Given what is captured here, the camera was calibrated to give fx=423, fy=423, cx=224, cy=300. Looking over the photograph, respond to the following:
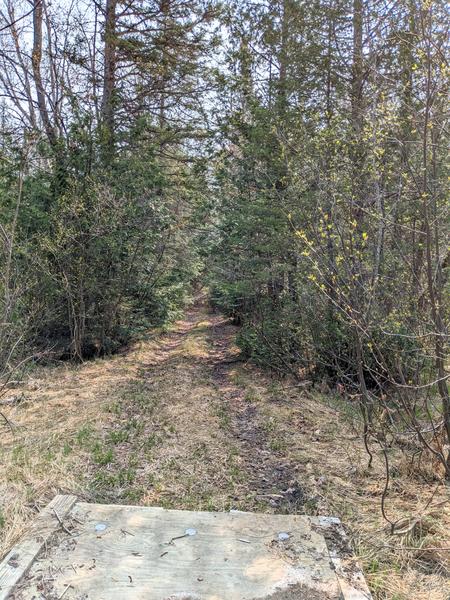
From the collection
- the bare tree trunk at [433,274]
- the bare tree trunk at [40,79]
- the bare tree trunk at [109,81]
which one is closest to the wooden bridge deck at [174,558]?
the bare tree trunk at [433,274]

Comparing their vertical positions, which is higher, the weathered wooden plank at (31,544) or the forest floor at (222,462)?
the weathered wooden plank at (31,544)

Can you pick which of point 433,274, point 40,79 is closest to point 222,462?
point 433,274

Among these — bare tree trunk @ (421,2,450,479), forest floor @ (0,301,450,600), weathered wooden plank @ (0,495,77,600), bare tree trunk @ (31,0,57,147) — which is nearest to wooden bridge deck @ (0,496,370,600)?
weathered wooden plank @ (0,495,77,600)

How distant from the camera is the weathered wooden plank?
209 cm

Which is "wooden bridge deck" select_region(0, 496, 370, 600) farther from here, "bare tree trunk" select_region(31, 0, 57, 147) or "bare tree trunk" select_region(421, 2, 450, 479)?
"bare tree trunk" select_region(31, 0, 57, 147)

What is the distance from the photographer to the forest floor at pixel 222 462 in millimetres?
2543

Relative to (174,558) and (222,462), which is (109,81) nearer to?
(222,462)

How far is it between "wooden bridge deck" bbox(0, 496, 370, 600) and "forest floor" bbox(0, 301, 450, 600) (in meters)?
0.21

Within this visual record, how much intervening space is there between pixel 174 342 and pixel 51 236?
5.40 m

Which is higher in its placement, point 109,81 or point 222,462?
point 109,81

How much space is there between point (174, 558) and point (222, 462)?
1506mm

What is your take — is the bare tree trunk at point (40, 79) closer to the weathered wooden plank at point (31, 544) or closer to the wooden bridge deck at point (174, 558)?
the weathered wooden plank at point (31, 544)

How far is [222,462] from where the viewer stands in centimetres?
379

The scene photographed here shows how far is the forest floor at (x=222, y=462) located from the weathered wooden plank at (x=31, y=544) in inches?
4.7
